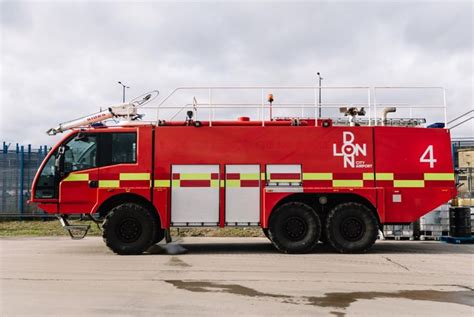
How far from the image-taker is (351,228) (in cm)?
1030

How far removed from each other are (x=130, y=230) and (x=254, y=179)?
3.03m

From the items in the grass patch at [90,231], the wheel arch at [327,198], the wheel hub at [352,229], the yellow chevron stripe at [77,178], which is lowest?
the grass patch at [90,231]

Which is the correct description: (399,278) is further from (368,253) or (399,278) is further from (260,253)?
(260,253)

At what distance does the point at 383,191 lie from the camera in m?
10.3

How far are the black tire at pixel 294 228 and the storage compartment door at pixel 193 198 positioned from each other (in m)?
1.39

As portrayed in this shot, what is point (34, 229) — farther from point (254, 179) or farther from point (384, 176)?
point (384, 176)

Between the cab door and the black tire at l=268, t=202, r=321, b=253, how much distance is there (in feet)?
13.7

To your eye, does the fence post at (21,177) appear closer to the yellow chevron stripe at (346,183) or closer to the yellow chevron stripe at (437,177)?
the yellow chevron stripe at (346,183)

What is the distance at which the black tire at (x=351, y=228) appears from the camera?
10.2 m

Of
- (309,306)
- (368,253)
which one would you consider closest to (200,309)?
(309,306)

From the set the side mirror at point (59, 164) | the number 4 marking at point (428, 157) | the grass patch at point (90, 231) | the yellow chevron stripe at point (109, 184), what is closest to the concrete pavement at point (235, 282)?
the yellow chevron stripe at point (109, 184)

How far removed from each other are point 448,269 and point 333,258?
2240mm

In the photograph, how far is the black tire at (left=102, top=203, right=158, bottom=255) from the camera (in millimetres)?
10078

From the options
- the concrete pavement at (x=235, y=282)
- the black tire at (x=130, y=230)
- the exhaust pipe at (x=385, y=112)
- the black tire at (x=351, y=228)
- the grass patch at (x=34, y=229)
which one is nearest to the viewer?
the concrete pavement at (x=235, y=282)
